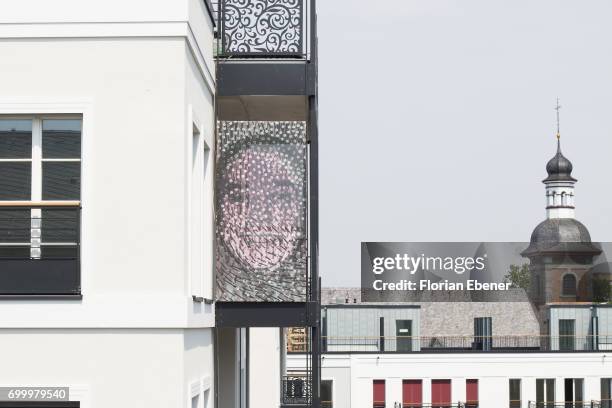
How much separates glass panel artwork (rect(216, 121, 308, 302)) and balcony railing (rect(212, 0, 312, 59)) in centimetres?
68

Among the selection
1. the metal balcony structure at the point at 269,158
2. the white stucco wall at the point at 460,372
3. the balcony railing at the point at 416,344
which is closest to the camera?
the metal balcony structure at the point at 269,158

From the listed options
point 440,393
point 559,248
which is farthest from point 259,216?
point 559,248

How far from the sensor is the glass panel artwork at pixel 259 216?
11.1m

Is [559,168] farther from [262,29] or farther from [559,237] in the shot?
[262,29]

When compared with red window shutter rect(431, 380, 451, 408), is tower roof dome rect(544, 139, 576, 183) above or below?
above

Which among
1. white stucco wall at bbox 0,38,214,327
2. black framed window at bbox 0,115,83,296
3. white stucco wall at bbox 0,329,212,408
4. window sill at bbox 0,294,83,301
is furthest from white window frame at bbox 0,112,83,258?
white stucco wall at bbox 0,329,212,408

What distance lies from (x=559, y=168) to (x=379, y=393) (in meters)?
72.2

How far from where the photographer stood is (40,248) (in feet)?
29.7

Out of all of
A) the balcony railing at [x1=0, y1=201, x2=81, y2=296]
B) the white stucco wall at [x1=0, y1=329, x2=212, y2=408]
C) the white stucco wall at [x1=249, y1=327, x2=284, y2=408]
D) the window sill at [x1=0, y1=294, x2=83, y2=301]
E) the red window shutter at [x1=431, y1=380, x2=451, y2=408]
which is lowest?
the red window shutter at [x1=431, y1=380, x2=451, y2=408]

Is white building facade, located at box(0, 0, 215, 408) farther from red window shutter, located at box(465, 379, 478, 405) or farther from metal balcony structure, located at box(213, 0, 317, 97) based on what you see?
red window shutter, located at box(465, 379, 478, 405)

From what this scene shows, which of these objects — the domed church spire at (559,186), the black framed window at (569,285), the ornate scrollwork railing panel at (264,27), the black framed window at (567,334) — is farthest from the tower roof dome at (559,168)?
the ornate scrollwork railing panel at (264,27)

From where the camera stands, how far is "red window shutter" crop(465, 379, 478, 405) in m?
57.1

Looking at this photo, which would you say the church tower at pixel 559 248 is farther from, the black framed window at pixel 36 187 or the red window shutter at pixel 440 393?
the black framed window at pixel 36 187

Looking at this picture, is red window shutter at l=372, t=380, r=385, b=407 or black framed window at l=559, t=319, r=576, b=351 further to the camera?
black framed window at l=559, t=319, r=576, b=351
